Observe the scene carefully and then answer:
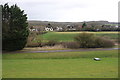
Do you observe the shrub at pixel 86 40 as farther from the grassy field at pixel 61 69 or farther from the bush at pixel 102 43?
the grassy field at pixel 61 69


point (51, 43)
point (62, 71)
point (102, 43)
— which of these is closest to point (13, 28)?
point (51, 43)

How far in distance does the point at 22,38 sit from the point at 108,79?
2751 centimetres

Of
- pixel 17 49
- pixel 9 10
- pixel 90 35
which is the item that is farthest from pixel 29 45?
pixel 90 35

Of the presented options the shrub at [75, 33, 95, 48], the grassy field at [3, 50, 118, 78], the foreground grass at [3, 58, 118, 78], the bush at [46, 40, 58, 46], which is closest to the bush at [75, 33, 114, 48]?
the shrub at [75, 33, 95, 48]

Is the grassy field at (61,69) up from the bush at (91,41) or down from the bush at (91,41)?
down

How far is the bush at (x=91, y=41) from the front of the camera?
136 feet

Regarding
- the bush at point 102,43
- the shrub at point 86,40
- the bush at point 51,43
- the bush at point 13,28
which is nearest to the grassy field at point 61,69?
the bush at point 13,28

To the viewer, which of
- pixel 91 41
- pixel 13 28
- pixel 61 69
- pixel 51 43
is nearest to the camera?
pixel 61 69

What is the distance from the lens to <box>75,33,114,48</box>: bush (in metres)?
41.5

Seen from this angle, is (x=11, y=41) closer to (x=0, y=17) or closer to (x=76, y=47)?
(x=0, y=17)

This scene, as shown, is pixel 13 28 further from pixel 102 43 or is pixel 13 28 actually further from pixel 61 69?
pixel 61 69

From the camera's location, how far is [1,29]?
35.6m

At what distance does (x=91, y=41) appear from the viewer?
1646 inches

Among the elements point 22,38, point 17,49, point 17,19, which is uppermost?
point 17,19
